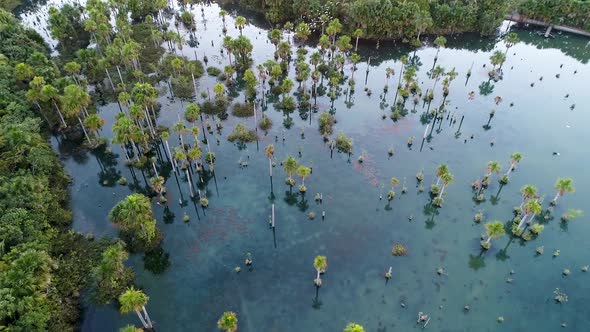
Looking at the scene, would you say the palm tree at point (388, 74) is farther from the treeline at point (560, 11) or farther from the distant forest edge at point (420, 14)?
the treeline at point (560, 11)

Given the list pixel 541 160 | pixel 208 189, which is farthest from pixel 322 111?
pixel 541 160

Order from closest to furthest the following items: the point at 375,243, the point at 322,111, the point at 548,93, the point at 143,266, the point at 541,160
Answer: the point at 143,266 < the point at 375,243 < the point at 541,160 < the point at 322,111 < the point at 548,93

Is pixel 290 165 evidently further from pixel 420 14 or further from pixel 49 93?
pixel 420 14

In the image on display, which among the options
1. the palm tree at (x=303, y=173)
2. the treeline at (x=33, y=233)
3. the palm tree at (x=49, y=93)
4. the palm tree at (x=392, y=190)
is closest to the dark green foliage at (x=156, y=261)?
the treeline at (x=33, y=233)

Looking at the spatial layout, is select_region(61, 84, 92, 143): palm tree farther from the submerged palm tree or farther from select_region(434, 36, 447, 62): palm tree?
select_region(434, 36, 447, 62): palm tree

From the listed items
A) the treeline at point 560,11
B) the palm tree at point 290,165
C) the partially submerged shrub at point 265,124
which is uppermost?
the treeline at point 560,11

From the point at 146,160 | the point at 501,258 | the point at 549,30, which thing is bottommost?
the point at 501,258

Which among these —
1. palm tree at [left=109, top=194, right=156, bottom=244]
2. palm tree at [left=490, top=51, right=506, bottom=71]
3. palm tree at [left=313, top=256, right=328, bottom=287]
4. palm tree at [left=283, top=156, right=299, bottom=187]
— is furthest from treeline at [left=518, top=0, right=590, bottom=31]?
palm tree at [left=109, top=194, right=156, bottom=244]

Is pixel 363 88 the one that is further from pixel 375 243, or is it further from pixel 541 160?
pixel 375 243
